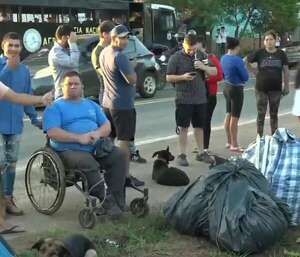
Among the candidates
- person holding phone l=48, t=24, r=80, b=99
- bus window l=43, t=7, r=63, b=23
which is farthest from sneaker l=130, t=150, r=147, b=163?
bus window l=43, t=7, r=63, b=23

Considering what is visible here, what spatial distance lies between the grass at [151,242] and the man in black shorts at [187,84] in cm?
288

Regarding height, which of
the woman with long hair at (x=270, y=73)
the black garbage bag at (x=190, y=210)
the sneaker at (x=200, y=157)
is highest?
the woman with long hair at (x=270, y=73)

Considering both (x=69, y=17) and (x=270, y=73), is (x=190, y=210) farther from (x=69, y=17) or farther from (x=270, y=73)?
(x=69, y=17)

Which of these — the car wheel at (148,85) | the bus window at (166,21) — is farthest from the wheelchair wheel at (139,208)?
the bus window at (166,21)

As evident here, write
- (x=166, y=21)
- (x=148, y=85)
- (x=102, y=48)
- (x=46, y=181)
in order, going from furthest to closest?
(x=166, y=21) < (x=148, y=85) < (x=102, y=48) < (x=46, y=181)

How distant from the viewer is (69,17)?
2038cm

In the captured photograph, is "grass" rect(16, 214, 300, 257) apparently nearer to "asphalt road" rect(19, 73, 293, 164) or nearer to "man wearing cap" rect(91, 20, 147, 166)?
"man wearing cap" rect(91, 20, 147, 166)

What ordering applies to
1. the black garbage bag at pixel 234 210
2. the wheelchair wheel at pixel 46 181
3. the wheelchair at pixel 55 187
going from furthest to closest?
the wheelchair wheel at pixel 46 181 < the wheelchair at pixel 55 187 < the black garbage bag at pixel 234 210

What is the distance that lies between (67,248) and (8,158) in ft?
6.46

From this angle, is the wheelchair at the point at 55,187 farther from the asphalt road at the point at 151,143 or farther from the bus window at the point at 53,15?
the bus window at the point at 53,15

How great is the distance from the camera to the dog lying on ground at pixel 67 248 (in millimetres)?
4480

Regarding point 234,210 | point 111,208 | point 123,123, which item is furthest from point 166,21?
point 234,210

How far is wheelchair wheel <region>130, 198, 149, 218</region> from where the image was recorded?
6.04 m

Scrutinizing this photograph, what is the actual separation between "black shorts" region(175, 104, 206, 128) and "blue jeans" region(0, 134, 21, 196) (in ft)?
9.07
